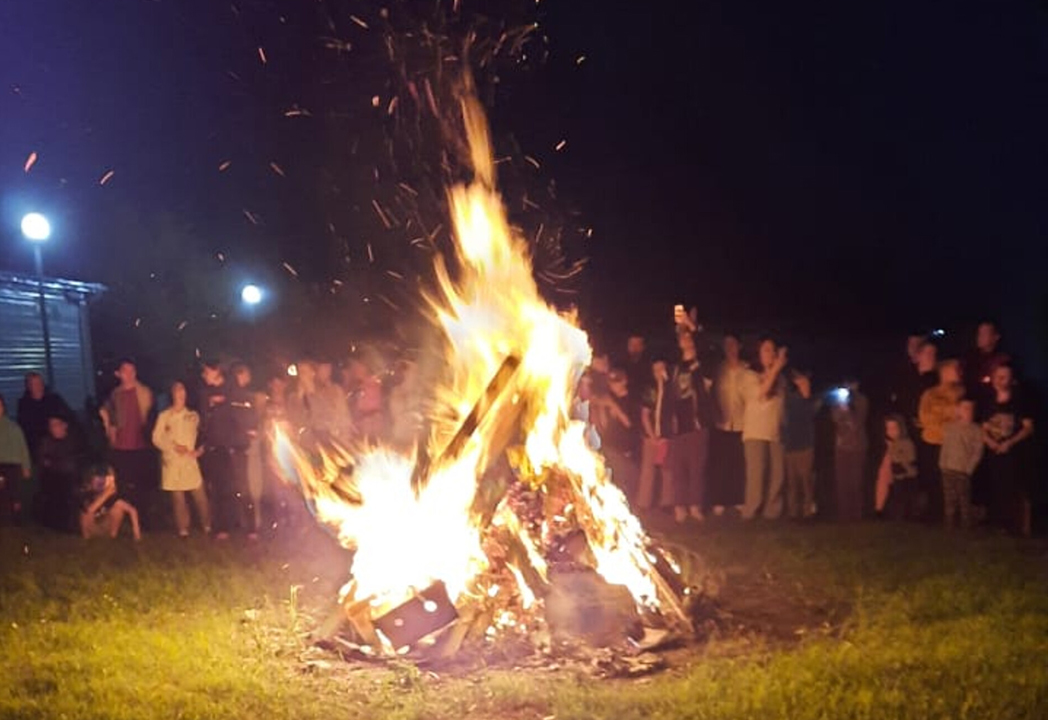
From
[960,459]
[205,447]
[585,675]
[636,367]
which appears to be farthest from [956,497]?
[205,447]

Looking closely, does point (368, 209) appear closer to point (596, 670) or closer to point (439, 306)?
point (439, 306)

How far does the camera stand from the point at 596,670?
605 cm

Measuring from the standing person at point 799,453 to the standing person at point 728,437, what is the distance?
1.58 feet

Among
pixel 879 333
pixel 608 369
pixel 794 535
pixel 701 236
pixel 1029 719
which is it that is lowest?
pixel 1029 719

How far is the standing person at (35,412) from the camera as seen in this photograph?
1233 cm

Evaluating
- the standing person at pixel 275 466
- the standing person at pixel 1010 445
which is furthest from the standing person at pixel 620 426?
the standing person at pixel 1010 445

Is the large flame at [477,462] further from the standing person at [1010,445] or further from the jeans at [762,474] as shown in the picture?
the standing person at [1010,445]

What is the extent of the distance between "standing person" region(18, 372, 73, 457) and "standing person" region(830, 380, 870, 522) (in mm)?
8662

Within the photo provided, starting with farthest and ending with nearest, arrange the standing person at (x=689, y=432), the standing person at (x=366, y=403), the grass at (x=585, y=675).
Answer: the standing person at (x=366, y=403) → the standing person at (x=689, y=432) → the grass at (x=585, y=675)

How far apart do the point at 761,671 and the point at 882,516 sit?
191 inches

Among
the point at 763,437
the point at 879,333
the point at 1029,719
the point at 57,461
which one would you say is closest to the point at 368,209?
the point at 879,333

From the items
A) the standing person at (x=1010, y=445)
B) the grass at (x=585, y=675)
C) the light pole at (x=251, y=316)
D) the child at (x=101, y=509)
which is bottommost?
the grass at (x=585, y=675)

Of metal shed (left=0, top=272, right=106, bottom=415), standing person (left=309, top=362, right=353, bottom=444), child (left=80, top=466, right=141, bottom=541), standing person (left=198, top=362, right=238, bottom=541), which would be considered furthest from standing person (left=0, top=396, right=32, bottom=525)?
metal shed (left=0, top=272, right=106, bottom=415)

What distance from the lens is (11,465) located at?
11.5 m
